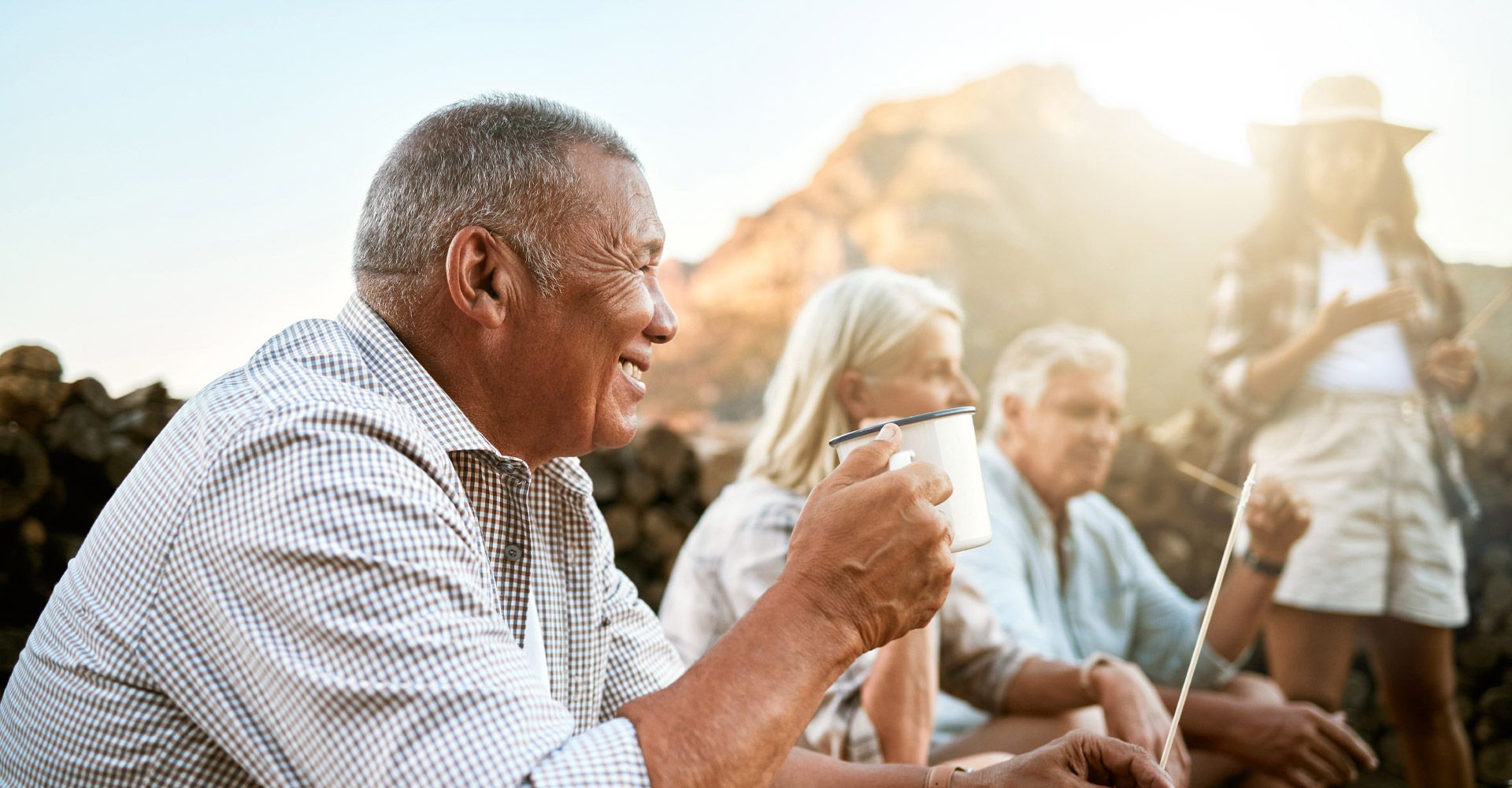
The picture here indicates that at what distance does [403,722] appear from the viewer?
0.86 metres

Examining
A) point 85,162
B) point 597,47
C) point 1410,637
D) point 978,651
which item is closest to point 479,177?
point 978,651

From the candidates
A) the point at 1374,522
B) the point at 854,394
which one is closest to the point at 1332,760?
the point at 854,394

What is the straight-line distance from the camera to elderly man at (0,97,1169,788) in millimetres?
894

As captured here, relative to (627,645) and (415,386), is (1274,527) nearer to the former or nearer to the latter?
(627,645)

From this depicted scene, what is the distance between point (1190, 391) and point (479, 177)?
148 inches

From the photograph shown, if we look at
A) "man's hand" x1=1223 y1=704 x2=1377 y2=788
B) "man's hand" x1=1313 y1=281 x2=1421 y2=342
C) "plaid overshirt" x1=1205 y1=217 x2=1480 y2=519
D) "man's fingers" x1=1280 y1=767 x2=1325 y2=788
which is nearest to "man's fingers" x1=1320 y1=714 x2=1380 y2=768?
"man's hand" x1=1223 y1=704 x2=1377 y2=788

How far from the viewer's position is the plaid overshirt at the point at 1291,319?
12.9 ft

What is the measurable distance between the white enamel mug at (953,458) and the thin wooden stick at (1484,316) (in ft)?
11.7

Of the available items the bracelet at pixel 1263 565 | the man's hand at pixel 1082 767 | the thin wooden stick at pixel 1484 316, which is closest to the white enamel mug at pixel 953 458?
the man's hand at pixel 1082 767

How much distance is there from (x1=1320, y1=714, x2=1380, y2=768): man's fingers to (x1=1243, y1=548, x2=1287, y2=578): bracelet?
1.06 metres

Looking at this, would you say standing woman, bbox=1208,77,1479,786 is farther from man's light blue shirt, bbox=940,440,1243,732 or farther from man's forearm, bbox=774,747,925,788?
man's forearm, bbox=774,747,925,788

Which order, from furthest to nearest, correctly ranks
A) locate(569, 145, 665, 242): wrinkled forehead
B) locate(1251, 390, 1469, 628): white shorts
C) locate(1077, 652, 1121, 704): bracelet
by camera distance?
locate(1251, 390, 1469, 628): white shorts, locate(1077, 652, 1121, 704): bracelet, locate(569, 145, 665, 242): wrinkled forehead

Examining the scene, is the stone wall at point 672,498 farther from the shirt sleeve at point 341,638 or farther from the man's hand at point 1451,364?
the shirt sleeve at point 341,638

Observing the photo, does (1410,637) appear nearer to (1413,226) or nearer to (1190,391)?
(1190,391)
